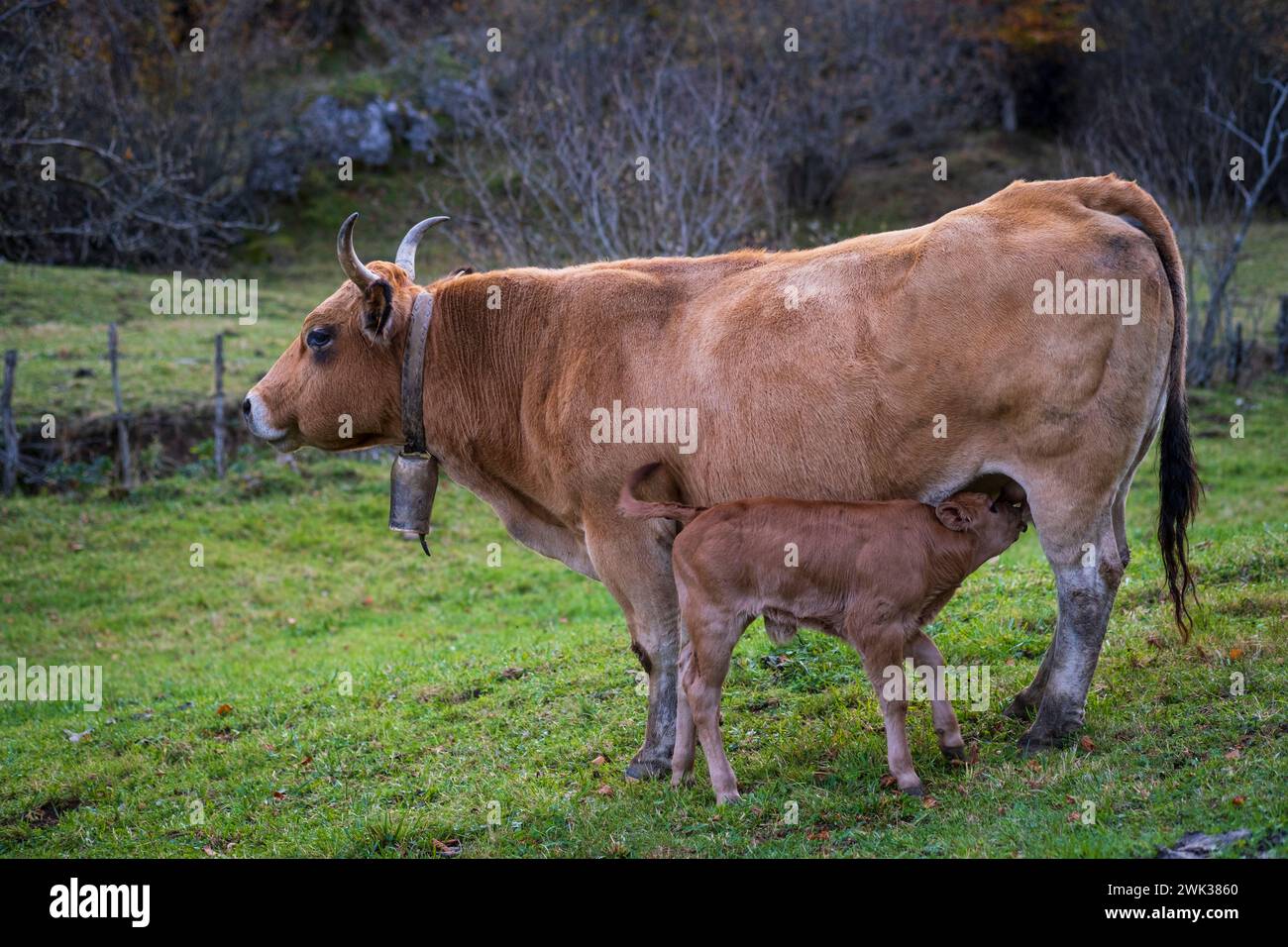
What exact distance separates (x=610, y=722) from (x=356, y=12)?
41322 mm

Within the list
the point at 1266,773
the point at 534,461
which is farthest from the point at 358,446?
the point at 1266,773

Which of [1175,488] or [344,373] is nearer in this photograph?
[1175,488]

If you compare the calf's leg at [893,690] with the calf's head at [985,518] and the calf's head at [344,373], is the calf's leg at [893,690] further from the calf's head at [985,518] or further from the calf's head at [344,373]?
the calf's head at [344,373]

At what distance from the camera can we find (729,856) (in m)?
5.73

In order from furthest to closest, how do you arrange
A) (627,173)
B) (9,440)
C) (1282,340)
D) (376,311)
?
(1282,340) < (627,173) < (9,440) < (376,311)

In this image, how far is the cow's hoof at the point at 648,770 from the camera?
22.9 feet

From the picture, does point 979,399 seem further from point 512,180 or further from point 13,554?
point 512,180

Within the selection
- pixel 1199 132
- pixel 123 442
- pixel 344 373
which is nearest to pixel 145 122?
pixel 123 442

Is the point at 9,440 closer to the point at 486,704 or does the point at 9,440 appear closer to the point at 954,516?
the point at 486,704

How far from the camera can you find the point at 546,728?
808 cm

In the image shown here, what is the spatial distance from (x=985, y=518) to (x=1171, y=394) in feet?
4.06

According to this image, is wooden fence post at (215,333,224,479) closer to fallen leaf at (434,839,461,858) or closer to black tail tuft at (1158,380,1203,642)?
fallen leaf at (434,839,461,858)

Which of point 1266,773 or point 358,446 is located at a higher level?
point 358,446

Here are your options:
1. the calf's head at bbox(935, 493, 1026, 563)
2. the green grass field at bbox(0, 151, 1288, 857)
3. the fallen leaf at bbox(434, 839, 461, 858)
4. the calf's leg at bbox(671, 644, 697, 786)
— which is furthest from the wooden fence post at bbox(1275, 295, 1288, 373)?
the fallen leaf at bbox(434, 839, 461, 858)
